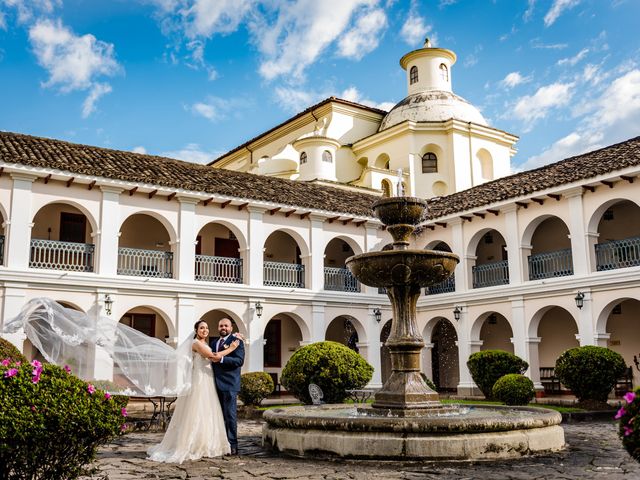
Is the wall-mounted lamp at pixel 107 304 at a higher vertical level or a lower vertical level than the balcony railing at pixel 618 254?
lower

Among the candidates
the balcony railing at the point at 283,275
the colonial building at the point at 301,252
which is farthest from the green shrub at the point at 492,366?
the balcony railing at the point at 283,275

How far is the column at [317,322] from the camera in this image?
22.0 metres

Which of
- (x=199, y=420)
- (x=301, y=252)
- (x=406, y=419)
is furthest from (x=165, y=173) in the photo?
(x=406, y=419)

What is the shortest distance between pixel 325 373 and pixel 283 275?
786 centimetres

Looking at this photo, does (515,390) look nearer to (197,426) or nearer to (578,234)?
(578,234)

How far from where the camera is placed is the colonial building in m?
18.0

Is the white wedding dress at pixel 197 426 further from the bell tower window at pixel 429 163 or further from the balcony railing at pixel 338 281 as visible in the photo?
the bell tower window at pixel 429 163

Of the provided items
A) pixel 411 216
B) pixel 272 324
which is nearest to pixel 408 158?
pixel 272 324

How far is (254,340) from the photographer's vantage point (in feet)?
68.1

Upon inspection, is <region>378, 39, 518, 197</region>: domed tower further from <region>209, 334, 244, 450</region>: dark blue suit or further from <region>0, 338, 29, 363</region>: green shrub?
<region>209, 334, 244, 450</region>: dark blue suit

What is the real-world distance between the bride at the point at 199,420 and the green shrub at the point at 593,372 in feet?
32.8

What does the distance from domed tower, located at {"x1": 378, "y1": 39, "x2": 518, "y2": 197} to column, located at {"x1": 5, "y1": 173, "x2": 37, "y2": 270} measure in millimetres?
17061

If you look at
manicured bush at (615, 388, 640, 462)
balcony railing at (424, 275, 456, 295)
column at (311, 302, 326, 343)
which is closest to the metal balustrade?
column at (311, 302, 326, 343)

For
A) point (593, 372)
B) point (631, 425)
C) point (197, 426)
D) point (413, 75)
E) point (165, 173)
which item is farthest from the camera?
point (413, 75)
